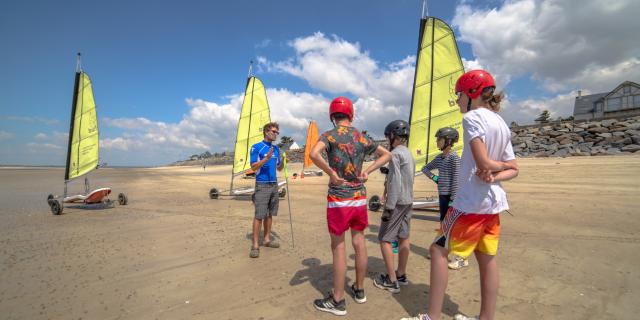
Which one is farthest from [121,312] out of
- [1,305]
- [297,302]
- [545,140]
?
[545,140]

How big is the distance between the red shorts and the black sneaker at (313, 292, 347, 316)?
0.72m

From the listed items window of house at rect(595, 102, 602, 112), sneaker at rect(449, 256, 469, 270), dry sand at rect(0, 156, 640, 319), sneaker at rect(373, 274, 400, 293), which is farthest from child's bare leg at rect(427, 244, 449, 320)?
window of house at rect(595, 102, 602, 112)

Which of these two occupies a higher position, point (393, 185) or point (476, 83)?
point (476, 83)

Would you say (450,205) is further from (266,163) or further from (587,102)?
(587,102)

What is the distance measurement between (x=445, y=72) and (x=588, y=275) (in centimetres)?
523

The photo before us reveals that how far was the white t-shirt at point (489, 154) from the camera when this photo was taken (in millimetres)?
2039

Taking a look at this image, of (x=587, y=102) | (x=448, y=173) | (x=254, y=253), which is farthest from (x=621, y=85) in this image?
(x=254, y=253)

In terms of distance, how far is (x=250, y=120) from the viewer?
12.2m

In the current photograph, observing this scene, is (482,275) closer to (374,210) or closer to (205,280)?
(205,280)

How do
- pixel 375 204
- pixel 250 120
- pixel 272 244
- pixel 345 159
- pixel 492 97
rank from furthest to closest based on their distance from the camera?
pixel 250 120 → pixel 375 204 → pixel 272 244 → pixel 345 159 → pixel 492 97

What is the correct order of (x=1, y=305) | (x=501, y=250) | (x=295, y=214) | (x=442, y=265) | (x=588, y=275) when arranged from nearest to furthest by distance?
(x=442, y=265)
(x=1, y=305)
(x=588, y=275)
(x=501, y=250)
(x=295, y=214)

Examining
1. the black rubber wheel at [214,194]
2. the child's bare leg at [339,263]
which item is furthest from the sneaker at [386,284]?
the black rubber wheel at [214,194]

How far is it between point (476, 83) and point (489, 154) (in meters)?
0.56

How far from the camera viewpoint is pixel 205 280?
362 centimetres
